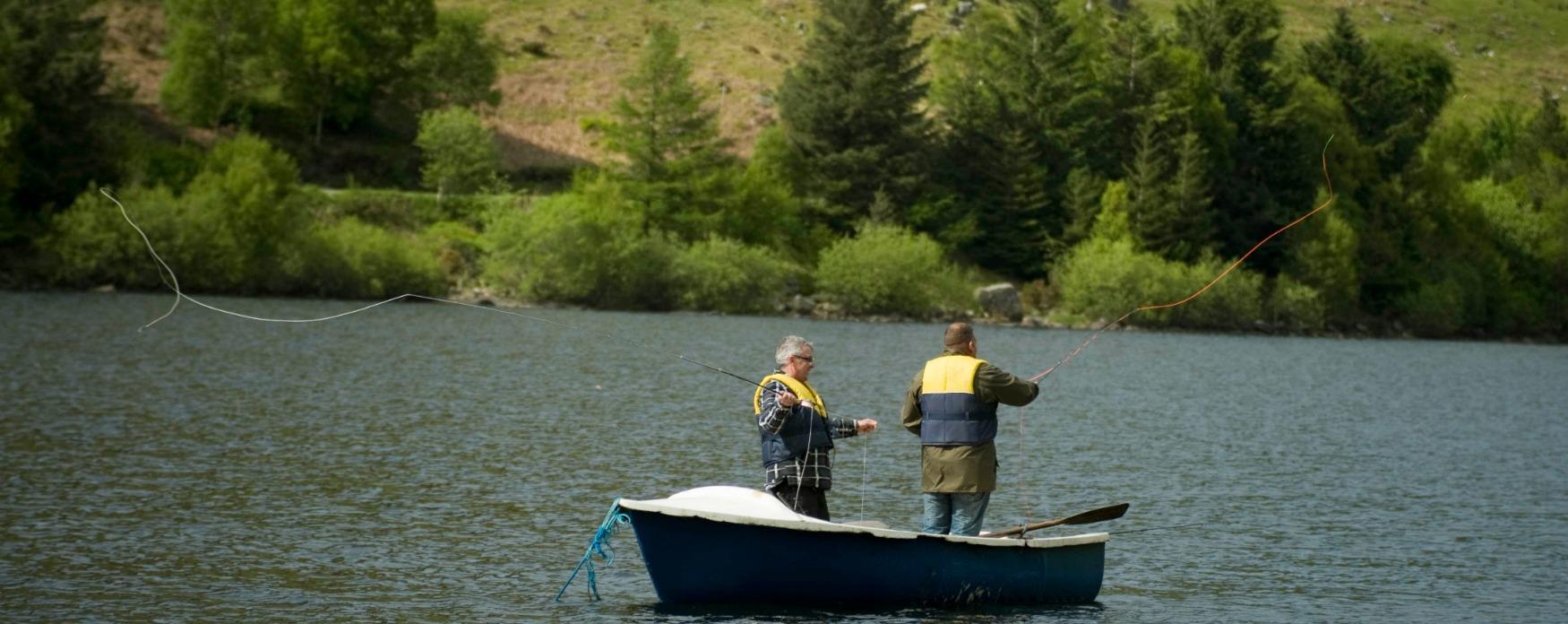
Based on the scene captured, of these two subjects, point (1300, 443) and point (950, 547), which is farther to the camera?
point (1300, 443)

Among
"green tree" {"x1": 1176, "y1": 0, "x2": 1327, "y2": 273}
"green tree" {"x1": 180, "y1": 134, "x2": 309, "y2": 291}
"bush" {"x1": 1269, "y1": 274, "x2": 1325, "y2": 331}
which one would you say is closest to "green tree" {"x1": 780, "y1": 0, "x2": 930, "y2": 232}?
"green tree" {"x1": 1176, "y1": 0, "x2": 1327, "y2": 273}

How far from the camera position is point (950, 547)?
16.4 metres

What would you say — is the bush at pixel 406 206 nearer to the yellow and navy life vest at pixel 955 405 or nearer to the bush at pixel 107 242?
the bush at pixel 107 242

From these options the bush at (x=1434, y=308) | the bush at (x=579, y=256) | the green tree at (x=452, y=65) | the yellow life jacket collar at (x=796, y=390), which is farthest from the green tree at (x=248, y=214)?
the yellow life jacket collar at (x=796, y=390)

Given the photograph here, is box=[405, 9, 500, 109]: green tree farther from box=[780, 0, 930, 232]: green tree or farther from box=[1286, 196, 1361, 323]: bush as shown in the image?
box=[1286, 196, 1361, 323]: bush

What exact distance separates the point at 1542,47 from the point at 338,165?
120m

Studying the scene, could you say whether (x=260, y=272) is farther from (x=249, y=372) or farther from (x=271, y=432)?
(x=271, y=432)

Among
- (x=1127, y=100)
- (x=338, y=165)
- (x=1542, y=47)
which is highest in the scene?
(x=1542, y=47)

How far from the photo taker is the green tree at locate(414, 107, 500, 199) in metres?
89.7

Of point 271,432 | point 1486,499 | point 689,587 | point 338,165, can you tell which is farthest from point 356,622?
point 338,165

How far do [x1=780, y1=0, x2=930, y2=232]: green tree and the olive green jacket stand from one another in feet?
257

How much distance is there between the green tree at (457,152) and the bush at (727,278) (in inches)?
457

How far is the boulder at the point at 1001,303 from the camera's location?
90.6m

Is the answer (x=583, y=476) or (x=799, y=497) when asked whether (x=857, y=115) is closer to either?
(x=583, y=476)
